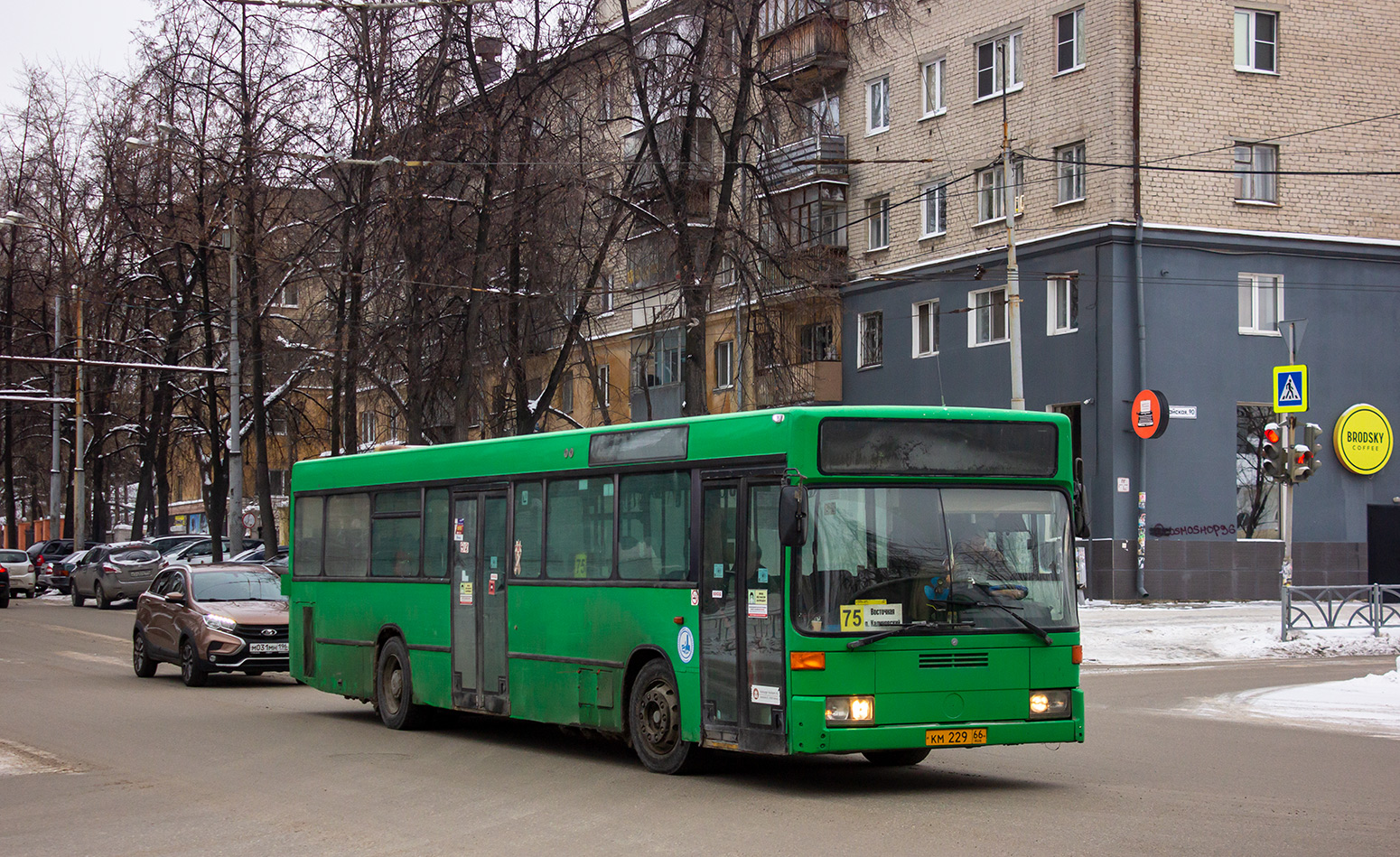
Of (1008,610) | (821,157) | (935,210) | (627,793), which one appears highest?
(821,157)

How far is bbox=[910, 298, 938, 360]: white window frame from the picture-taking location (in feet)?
131

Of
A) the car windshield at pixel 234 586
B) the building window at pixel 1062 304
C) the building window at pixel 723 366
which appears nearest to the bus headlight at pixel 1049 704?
the car windshield at pixel 234 586

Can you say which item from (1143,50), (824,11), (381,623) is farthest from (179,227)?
(381,623)

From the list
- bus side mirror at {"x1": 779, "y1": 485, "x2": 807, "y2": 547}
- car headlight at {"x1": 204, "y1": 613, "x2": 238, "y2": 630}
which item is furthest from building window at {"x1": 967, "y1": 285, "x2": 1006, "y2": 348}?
bus side mirror at {"x1": 779, "y1": 485, "x2": 807, "y2": 547}

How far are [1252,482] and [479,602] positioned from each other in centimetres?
2731

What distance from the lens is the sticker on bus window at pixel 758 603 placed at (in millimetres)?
10383

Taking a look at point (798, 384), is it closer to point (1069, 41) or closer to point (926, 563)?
point (1069, 41)

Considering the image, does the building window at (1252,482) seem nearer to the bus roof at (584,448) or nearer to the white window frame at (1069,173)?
the white window frame at (1069,173)

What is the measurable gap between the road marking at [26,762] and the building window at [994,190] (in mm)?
28786

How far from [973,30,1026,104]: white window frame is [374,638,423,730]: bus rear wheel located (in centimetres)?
2667

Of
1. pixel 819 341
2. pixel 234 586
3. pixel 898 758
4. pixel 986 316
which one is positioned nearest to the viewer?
pixel 898 758

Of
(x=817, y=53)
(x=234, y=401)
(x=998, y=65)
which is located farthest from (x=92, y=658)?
(x=998, y=65)

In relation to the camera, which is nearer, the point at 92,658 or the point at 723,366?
the point at 92,658

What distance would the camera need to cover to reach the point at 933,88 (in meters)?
40.4
